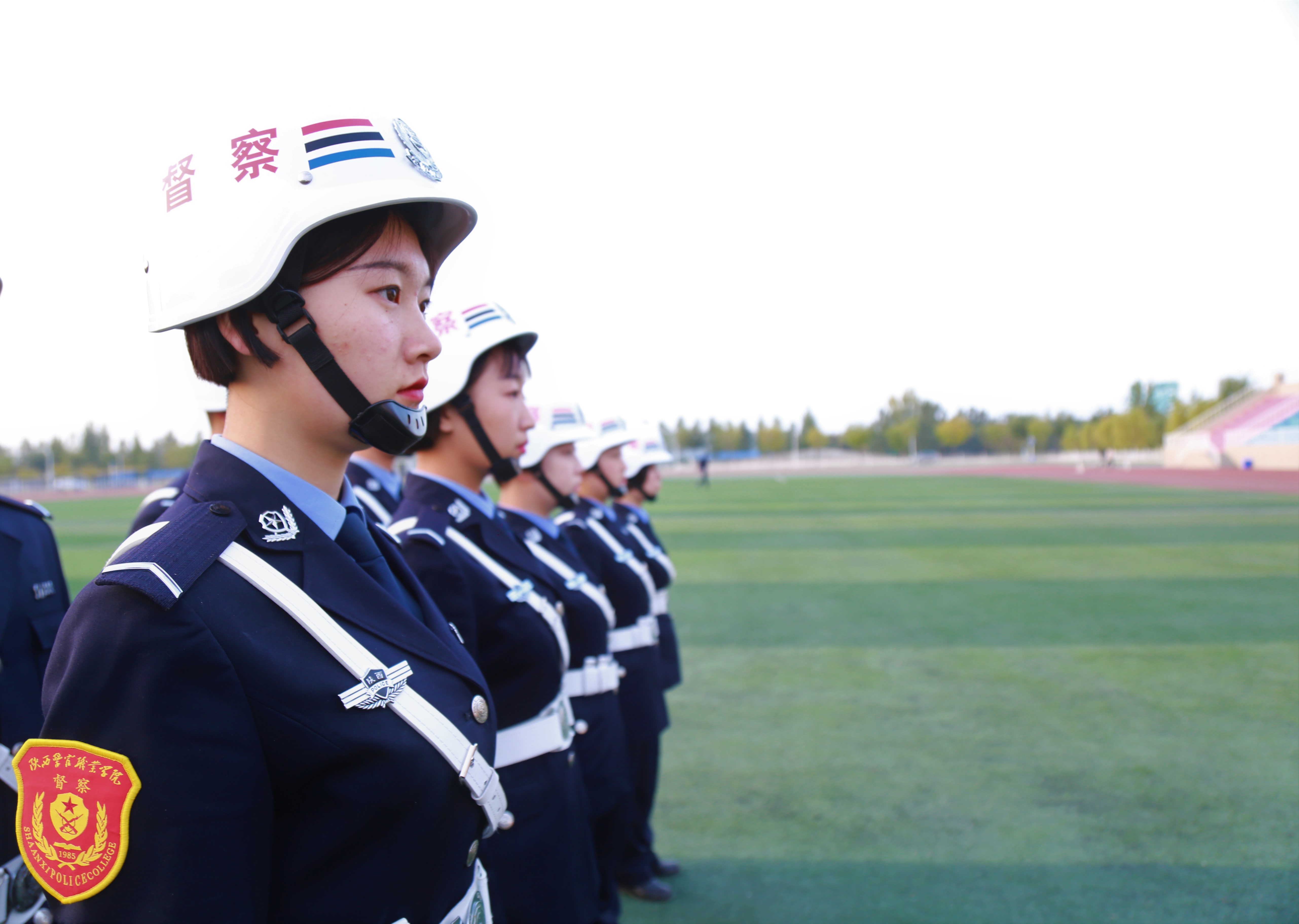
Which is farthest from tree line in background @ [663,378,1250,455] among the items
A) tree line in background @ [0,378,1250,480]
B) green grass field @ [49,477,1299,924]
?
green grass field @ [49,477,1299,924]

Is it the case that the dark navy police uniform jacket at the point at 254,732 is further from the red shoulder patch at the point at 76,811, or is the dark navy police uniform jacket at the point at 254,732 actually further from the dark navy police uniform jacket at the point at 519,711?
the dark navy police uniform jacket at the point at 519,711

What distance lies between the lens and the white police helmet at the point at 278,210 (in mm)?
1329

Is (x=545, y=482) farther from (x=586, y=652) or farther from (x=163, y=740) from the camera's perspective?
(x=163, y=740)

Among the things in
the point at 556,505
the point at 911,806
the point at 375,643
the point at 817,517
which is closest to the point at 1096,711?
the point at 911,806

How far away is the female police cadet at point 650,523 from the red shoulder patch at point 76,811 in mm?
3576

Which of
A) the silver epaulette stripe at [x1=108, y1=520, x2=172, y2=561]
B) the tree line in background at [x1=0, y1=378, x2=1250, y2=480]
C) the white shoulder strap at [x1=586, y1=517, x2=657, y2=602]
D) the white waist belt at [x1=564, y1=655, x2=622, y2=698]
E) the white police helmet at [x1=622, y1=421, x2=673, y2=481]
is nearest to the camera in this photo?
the silver epaulette stripe at [x1=108, y1=520, x2=172, y2=561]

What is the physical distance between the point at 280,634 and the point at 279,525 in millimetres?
194

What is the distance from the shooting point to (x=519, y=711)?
254 cm

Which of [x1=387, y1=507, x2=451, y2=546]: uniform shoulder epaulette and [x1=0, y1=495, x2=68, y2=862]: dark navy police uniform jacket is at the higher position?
[x1=387, y1=507, x2=451, y2=546]: uniform shoulder epaulette

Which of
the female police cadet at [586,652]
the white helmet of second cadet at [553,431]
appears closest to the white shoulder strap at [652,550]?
the white helmet of second cadet at [553,431]

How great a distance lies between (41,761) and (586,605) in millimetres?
2245

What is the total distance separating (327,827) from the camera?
1.20 meters

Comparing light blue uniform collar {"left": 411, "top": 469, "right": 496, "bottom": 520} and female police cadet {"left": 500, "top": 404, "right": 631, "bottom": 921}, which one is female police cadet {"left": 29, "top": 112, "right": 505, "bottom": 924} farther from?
female police cadet {"left": 500, "top": 404, "right": 631, "bottom": 921}

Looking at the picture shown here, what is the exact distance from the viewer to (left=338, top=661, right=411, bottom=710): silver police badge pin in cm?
121
